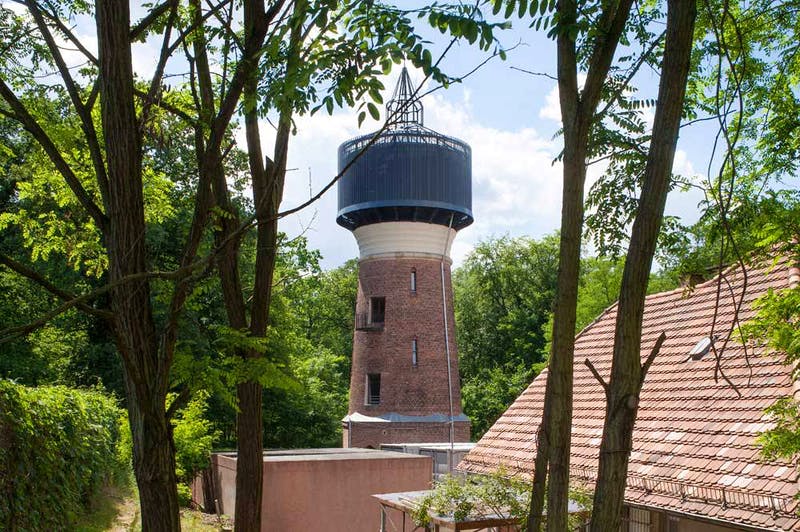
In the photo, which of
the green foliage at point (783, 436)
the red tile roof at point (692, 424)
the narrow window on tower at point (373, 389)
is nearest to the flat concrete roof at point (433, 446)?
the narrow window on tower at point (373, 389)

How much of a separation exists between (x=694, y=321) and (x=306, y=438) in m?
20.0

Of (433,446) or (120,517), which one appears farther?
(433,446)

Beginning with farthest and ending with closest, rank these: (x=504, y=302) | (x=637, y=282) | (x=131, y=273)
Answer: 1. (x=504, y=302)
2. (x=131, y=273)
3. (x=637, y=282)

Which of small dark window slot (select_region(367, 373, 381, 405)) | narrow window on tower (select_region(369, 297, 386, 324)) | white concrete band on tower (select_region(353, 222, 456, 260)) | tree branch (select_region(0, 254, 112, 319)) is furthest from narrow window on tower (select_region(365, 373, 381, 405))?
tree branch (select_region(0, 254, 112, 319))

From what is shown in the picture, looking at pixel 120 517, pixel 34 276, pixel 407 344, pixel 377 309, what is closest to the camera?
pixel 34 276

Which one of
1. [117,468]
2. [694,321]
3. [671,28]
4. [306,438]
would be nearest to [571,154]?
[671,28]

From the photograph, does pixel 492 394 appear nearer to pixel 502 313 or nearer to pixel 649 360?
pixel 502 313

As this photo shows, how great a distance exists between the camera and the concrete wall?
52.2 ft

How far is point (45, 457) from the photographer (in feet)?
27.1

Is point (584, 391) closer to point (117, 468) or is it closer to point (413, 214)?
point (117, 468)

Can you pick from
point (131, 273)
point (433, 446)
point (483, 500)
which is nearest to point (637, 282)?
point (131, 273)

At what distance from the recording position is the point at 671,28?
328 cm

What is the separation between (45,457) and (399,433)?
58.8 ft

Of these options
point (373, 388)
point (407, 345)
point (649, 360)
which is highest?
point (407, 345)
